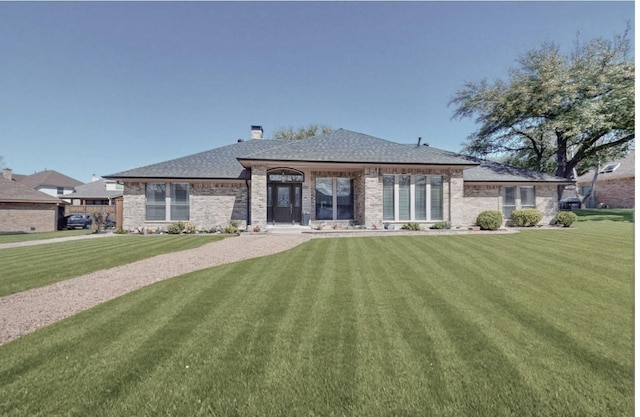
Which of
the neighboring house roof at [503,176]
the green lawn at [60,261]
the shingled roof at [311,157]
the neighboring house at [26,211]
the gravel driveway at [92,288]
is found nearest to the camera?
the gravel driveway at [92,288]

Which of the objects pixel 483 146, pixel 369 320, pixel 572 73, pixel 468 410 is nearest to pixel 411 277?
pixel 369 320

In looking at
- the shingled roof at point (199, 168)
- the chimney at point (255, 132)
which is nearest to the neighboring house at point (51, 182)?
the chimney at point (255, 132)

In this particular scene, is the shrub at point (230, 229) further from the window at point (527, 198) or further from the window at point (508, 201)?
the window at point (527, 198)

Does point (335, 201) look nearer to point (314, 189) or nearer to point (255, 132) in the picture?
point (314, 189)

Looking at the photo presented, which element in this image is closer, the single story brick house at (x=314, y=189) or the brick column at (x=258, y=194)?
the brick column at (x=258, y=194)

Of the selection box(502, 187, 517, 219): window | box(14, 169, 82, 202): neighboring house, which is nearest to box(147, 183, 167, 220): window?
box(502, 187, 517, 219): window

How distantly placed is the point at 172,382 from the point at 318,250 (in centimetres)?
683

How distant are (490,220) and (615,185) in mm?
31308

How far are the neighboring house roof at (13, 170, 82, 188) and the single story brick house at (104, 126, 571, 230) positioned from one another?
51836mm

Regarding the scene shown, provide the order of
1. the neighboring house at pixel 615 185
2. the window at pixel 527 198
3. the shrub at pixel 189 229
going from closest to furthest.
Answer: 1. the shrub at pixel 189 229
2. the window at pixel 527 198
3. the neighboring house at pixel 615 185

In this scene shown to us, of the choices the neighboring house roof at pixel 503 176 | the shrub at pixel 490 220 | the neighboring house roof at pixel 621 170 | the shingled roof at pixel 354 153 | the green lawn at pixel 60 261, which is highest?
the neighboring house roof at pixel 621 170

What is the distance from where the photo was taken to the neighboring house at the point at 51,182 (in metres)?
49.1

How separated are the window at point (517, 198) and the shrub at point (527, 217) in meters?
0.86

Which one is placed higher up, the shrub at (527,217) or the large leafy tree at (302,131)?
the large leafy tree at (302,131)
